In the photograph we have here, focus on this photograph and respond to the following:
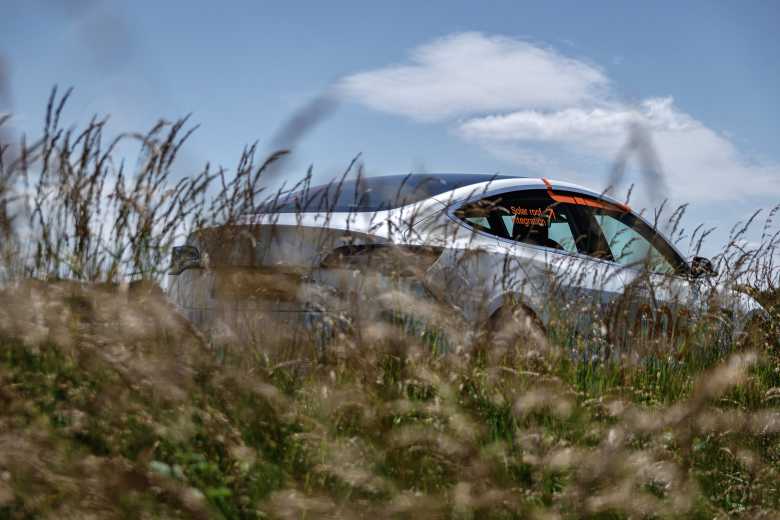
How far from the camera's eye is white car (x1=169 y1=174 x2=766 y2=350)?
420cm

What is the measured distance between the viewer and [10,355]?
3320 millimetres

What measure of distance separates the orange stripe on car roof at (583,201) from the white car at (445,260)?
0.08 ft

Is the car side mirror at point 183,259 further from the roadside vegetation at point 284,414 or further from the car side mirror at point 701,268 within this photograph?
the car side mirror at point 701,268

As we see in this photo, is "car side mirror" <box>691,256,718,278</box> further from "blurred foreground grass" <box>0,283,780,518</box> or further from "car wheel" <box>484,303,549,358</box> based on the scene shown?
"blurred foreground grass" <box>0,283,780,518</box>

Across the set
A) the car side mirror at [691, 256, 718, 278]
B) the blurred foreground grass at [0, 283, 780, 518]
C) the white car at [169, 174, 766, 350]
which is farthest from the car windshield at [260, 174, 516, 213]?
the car side mirror at [691, 256, 718, 278]

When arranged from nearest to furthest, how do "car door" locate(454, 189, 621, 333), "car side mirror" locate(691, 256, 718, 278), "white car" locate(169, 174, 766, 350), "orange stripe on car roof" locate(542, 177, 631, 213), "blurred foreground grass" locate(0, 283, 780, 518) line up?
"blurred foreground grass" locate(0, 283, 780, 518) < "white car" locate(169, 174, 766, 350) < "car door" locate(454, 189, 621, 333) < "car side mirror" locate(691, 256, 718, 278) < "orange stripe on car roof" locate(542, 177, 631, 213)

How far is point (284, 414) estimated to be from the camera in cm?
326

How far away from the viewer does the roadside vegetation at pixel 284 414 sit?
2.94m

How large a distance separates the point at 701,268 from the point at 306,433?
4.31 metres

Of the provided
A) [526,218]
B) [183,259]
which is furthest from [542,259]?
[183,259]

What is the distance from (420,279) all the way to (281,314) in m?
0.74

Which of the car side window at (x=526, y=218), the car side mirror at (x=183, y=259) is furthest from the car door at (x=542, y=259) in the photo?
the car side mirror at (x=183, y=259)

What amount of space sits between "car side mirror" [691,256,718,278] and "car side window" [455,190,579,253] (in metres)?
0.93

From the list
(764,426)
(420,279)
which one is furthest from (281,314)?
(764,426)
